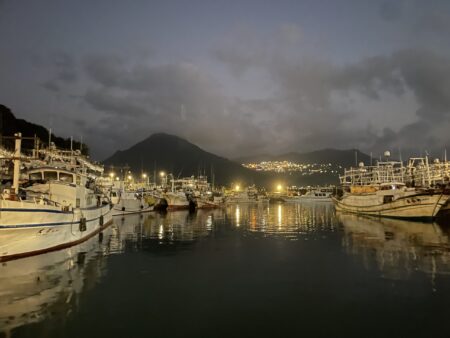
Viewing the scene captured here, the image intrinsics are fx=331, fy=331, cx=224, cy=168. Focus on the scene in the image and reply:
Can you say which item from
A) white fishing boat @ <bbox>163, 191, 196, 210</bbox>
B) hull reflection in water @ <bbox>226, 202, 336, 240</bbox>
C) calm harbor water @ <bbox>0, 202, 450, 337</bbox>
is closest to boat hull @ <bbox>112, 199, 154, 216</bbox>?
white fishing boat @ <bbox>163, 191, 196, 210</bbox>

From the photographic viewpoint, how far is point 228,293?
1326 cm

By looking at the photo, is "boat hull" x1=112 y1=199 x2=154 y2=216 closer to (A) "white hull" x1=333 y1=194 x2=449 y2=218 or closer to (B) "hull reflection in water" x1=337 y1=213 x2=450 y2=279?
(B) "hull reflection in water" x1=337 y1=213 x2=450 y2=279

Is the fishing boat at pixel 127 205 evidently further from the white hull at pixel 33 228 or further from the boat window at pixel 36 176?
the white hull at pixel 33 228

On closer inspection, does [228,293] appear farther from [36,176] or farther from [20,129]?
[20,129]

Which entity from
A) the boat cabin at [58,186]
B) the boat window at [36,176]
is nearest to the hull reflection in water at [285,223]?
the boat cabin at [58,186]

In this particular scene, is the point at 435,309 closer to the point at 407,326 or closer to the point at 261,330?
the point at 407,326

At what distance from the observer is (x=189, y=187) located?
11738 centimetres

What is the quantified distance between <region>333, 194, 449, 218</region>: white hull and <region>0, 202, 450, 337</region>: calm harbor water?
78.9 ft

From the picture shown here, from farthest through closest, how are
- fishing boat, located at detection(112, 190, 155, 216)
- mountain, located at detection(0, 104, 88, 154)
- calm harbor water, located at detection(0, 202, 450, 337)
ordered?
1. mountain, located at detection(0, 104, 88, 154)
2. fishing boat, located at detection(112, 190, 155, 216)
3. calm harbor water, located at detection(0, 202, 450, 337)

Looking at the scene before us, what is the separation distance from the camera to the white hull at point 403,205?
142 feet

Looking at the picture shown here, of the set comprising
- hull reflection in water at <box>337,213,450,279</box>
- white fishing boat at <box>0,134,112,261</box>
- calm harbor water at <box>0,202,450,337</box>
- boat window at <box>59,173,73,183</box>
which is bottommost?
calm harbor water at <box>0,202,450,337</box>

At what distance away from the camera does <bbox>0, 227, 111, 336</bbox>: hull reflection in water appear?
10.6m

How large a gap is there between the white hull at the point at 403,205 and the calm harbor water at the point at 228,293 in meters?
24.1

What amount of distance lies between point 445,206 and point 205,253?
40837 mm
